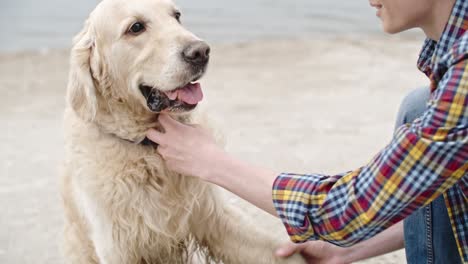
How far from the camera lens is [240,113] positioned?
5.21 m

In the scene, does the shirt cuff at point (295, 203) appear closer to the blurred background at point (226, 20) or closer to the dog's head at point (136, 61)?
the dog's head at point (136, 61)

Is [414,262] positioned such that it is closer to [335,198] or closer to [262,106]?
[335,198]

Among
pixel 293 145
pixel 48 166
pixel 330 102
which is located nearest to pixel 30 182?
pixel 48 166

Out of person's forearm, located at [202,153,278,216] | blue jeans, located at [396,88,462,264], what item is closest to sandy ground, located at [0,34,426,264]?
person's forearm, located at [202,153,278,216]

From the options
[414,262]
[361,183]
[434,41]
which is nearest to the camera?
[361,183]

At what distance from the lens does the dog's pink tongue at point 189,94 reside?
8.14ft

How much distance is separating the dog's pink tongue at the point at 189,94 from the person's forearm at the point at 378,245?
2.74 feet

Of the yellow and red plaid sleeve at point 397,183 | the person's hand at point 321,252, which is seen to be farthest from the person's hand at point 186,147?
the person's hand at point 321,252

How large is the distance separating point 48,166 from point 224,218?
194cm

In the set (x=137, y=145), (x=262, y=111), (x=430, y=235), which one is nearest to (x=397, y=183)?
(x=430, y=235)

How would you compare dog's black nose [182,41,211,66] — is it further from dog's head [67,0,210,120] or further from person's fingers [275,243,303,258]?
person's fingers [275,243,303,258]

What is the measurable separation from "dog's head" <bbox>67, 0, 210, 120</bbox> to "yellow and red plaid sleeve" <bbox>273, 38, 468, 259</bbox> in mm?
575

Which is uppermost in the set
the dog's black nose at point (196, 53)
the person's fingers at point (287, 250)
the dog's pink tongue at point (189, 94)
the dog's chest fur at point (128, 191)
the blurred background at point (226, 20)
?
the dog's black nose at point (196, 53)

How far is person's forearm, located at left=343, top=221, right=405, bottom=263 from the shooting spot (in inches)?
109
